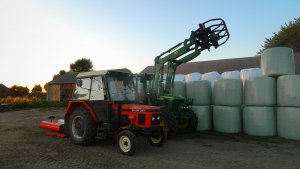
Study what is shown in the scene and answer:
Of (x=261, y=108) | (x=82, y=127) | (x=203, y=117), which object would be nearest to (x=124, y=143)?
(x=82, y=127)

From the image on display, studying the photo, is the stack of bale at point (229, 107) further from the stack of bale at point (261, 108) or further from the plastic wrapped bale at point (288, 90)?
the plastic wrapped bale at point (288, 90)

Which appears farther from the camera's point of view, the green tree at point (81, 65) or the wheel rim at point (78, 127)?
the green tree at point (81, 65)

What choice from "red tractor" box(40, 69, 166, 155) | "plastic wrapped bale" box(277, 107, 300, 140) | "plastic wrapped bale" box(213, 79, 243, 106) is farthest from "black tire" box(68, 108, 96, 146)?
"plastic wrapped bale" box(277, 107, 300, 140)

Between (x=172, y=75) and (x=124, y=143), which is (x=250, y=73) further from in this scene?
(x=124, y=143)

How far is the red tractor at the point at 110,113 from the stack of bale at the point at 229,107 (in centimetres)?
336

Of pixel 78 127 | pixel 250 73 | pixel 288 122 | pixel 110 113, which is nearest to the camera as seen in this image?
pixel 110 113

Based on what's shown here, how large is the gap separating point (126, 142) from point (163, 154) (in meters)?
0.91

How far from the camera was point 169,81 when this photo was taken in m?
10.1

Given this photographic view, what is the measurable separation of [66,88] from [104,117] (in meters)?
29.7

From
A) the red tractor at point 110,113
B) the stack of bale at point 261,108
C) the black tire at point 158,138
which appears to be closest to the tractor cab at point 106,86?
the red tractor at point 110,113

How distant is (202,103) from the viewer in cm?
1014

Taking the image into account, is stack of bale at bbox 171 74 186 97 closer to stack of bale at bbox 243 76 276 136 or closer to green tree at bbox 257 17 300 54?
stack of bale at bbox 243 76 276 136

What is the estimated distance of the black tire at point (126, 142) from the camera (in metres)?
6.04

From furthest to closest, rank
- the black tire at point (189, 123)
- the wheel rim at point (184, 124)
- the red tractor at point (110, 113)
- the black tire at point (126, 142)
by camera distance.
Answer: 1. the wheel rim at point (184, 124)
2. the black tire at point (189, 123)
3. the red tractor at point (110, 113)
4. the black tire at point (126, 142)
